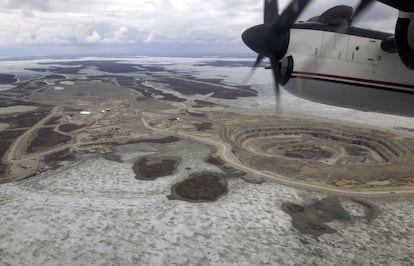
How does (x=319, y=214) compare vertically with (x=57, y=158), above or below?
below

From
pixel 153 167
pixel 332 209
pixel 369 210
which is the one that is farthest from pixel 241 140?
pixel 369 210

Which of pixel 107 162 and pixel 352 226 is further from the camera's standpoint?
pixel 107 162

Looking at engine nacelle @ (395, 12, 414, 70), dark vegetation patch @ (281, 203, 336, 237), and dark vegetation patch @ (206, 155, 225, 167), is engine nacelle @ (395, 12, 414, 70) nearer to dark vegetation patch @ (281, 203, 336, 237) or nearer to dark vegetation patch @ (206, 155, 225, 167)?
dark vegetation patch @ (281, 203, 336, 237)

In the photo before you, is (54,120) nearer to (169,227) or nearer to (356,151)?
(169,227)

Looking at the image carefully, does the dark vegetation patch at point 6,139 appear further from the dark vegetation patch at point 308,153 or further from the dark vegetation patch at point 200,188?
the dark vegetation patch at point 308,153

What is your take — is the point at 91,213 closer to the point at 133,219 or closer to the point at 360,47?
the point at 133,219

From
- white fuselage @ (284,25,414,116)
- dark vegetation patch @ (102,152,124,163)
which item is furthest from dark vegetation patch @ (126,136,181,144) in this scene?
white fuselage @ (284,25,414,116)

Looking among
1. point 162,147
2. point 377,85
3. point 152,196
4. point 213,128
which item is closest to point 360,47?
point 377,85
